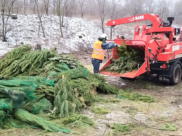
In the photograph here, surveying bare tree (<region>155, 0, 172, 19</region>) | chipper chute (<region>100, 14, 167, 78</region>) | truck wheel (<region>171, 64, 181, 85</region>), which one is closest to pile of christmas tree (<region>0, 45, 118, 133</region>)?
chipper chute (<region>100, 14, 167, 78</region>)

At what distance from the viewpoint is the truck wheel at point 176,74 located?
299 inches

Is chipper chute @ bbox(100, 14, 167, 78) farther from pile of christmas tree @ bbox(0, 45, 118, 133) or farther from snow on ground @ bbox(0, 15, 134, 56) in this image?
snow on ground @ bbox(0, 15, 134, 56)

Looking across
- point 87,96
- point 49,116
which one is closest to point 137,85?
point 87,96

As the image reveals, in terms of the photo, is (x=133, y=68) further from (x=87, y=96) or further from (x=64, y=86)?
(x=64, y=86)

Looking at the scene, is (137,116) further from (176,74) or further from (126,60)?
(176,74)

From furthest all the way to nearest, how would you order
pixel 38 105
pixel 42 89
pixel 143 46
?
pixel 143 46
pixel 42 89
pixel 38 105

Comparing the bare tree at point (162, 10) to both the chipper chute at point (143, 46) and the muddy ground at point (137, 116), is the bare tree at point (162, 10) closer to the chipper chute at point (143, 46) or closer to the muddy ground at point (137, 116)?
the chipper chute at point (143, 46)

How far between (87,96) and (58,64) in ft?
5.29

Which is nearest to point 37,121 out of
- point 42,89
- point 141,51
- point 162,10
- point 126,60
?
point 42,89

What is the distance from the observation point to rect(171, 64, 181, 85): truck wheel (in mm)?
7606

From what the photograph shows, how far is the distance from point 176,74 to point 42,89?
17.0 ft

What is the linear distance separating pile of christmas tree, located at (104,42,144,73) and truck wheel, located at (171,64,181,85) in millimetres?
1264

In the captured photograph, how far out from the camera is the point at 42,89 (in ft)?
16.6

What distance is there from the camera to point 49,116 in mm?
4453
